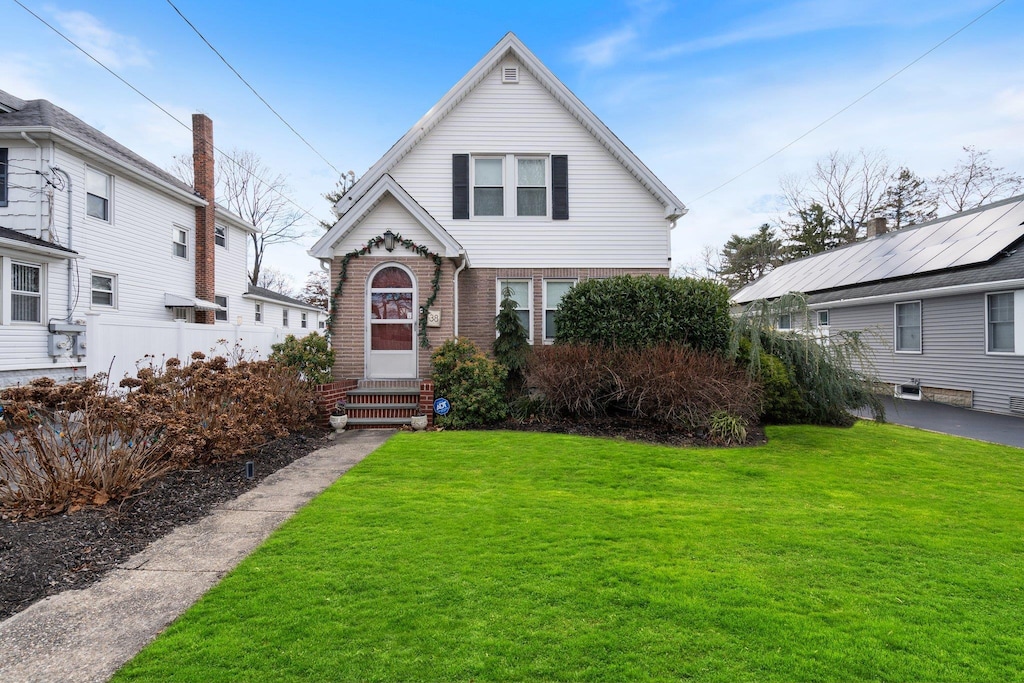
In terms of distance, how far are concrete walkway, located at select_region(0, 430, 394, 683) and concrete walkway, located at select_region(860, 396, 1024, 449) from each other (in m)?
11.6

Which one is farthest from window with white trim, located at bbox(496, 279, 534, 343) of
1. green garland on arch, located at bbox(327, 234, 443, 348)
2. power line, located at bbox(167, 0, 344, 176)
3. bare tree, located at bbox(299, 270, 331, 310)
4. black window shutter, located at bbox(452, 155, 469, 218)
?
bare tree, located at bbox(299, 270, 331, 310)

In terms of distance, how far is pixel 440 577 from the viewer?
3.39 m

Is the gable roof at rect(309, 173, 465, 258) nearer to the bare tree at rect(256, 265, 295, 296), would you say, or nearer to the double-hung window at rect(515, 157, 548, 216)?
the double-hung window at rect(515, 157, 548, 216)

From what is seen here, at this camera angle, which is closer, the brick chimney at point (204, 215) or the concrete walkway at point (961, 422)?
the concrete walkway at point (961, 422)

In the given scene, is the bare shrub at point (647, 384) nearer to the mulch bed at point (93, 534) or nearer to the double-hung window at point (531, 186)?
the double-hung window at point (531, 186)

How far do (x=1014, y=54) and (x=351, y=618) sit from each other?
20.1m

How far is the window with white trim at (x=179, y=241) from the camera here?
17.3 meters

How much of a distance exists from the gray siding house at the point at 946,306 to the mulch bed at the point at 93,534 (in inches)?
456

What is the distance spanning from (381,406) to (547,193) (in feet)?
22.3

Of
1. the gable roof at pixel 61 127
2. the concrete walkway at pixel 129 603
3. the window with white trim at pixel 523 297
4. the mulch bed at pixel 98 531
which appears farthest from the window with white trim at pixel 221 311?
the concrete walkway at pixel 129 603

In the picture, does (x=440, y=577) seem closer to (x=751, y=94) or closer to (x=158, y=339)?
(x=158, y=339)

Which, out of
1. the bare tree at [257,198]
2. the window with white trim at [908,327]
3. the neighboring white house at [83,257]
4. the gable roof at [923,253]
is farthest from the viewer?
the bare tree at [257,198]

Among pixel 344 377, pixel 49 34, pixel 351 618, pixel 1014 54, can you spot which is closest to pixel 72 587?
pixel 351 618

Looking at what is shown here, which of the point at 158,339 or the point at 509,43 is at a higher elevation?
the point at 509,43
